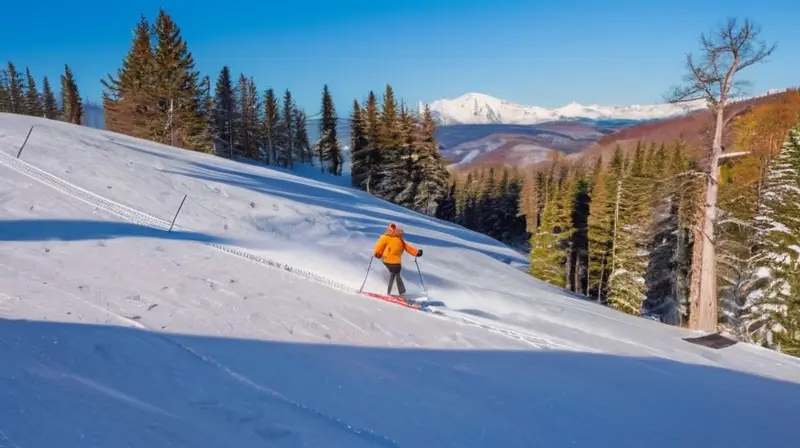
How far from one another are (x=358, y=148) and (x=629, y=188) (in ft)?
99.6

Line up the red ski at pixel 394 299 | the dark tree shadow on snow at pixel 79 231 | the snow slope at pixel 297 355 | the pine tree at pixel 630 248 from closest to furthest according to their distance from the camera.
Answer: the snow slope at pixel 297 355, the red ski at pixel 394 299, the dark tree shadow on snow at pixel 79 231, the pine tree at pixel 630 248

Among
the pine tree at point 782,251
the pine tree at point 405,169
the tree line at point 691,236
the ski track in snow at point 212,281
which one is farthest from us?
the pine tree at point 405,169

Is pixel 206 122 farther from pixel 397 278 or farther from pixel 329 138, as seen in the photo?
pixel 397 278

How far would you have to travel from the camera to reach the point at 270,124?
72938mm

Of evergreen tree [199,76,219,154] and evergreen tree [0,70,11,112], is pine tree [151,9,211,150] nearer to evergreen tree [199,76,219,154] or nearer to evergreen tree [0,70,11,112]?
evergreen tree [199,76,219,154]

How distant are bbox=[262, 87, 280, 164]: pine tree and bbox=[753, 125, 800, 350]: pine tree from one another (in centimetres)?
6315

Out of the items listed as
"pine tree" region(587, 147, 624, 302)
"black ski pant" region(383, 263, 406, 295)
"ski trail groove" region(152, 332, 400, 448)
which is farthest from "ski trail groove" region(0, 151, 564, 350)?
"pine tree" region(587, 147, 624, 302)

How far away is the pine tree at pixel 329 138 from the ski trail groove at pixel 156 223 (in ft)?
172

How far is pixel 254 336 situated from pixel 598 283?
41.4 metres

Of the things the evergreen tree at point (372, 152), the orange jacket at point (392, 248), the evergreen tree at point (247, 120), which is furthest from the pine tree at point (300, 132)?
the orange jacket at point (392, 248)

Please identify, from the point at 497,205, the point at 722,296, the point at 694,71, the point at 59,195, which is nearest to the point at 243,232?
the point at 59,195

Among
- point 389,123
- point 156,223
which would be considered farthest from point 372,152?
point 156,223

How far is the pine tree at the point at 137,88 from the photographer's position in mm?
43000

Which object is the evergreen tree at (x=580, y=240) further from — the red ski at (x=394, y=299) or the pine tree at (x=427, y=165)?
the red ski at (x=394, y=299)
